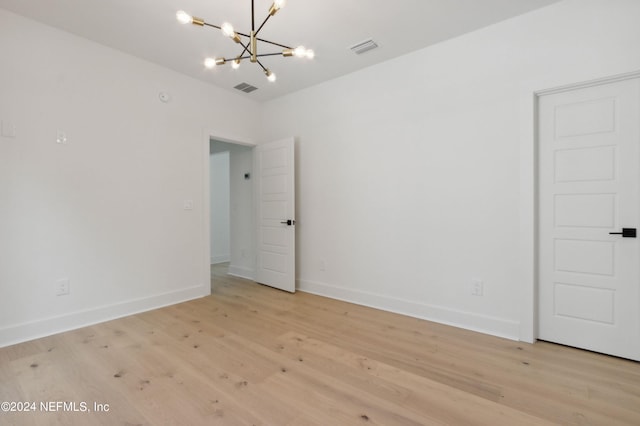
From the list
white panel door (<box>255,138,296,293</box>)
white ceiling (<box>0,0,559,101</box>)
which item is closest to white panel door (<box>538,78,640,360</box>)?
white ceiling (<box>0,0,559,101</box>)

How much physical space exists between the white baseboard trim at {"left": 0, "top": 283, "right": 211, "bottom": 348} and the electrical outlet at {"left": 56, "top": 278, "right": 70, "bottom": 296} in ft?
0.70

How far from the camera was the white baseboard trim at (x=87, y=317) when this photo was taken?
2.55 m

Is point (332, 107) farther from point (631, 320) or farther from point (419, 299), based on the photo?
point (631, 320)

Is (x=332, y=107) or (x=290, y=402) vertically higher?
(x=332, y=107)

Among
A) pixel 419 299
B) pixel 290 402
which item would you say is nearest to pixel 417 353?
pixel 419 299

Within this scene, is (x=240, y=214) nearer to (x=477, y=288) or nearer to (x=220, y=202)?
(x=220, y=202)

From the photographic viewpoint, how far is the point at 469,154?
2861 mm

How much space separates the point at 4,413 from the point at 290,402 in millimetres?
1625

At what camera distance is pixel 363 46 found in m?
3.07

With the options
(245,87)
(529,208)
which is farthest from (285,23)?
(529,208)

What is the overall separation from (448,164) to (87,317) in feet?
13.0

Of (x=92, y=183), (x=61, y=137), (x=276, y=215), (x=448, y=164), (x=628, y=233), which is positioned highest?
(x=61, y=137)

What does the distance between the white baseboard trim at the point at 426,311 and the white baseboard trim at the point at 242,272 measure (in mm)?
1219

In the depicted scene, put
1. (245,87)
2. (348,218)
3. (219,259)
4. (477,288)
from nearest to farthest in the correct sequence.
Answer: (477,288) < (348,218) < (245,87) < (219,259)
